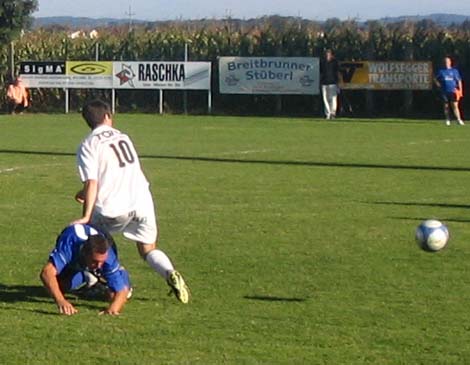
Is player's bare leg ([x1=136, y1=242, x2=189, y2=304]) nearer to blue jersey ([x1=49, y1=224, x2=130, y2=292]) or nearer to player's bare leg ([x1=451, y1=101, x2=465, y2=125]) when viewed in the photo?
blue jersey ([x1=49, y1=224, x2=130, y2=292])

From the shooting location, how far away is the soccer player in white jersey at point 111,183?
10125mm

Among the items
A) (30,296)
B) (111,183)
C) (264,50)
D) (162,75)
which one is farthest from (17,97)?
(111,183)

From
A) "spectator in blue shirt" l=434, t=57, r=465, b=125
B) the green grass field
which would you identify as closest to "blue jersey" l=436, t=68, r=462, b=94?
"spectator in blue shirt" l=434, t=57, r=465, b=125

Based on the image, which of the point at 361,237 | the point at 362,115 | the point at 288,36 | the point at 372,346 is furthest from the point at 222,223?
the point at 288,36

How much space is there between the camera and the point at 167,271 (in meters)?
10.5

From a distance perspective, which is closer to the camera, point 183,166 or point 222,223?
point 222,223

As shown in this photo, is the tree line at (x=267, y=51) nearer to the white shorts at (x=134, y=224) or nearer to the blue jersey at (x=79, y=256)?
the white shorts at (x=134, y=224)

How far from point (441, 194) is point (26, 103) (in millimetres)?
28342

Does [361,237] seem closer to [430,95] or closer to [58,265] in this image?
[58,265]

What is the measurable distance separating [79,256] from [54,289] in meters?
0.32

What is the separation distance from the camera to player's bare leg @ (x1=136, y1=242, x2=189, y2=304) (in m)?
10.4

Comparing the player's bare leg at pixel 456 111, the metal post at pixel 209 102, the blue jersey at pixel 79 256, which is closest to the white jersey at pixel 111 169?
the blue jersey at pixel 79 256

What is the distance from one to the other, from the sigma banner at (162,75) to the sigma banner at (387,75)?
15.3 feet

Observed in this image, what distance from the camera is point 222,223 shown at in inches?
613
